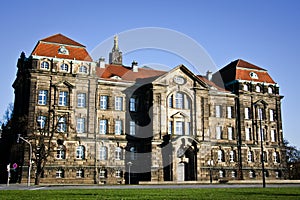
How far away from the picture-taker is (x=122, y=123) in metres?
56.1

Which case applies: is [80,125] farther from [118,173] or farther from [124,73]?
[124,73]

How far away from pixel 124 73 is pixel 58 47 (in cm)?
1130

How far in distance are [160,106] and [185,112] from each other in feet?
15.5

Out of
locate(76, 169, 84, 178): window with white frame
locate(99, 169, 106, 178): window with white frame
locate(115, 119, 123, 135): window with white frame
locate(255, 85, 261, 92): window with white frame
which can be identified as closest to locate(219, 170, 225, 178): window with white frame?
locate(255, 85, 261, 92): window with white frame

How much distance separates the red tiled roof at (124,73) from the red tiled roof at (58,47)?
13.1 feet

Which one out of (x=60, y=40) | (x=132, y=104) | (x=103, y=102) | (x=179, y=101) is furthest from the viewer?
(x=179, y=101)

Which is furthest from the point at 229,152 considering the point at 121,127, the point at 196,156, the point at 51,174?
the point at 51,174

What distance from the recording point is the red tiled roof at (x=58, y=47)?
5262cm

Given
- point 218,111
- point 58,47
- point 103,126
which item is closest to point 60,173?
point 103,126

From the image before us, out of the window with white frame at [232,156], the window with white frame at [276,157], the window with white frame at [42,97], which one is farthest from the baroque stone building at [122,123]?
the window with white frame at [276,157]

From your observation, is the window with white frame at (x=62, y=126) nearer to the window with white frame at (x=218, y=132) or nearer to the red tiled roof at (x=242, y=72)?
the window with white frame at (x=218, y=132)

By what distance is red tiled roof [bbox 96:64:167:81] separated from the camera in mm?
57938

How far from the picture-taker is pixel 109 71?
59.0m

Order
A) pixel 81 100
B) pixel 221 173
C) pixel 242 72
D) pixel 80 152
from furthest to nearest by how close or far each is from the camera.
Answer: pixel 242 72 < pixel 221 173 < pixel 81 100 < pixel 80 152
